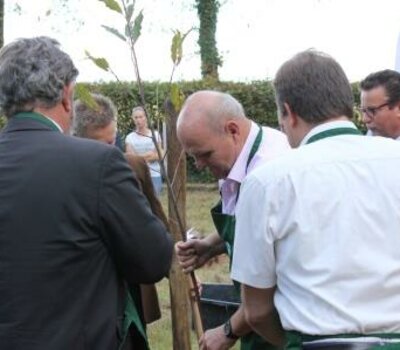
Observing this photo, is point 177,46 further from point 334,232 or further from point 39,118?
point 334,232

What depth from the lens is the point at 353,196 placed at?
Answer: 2256mm

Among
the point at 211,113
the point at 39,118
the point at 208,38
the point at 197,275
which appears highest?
the point at 39,118

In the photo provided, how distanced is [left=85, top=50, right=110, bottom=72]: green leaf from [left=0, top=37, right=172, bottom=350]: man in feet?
1.65

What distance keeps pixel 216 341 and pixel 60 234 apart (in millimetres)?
910

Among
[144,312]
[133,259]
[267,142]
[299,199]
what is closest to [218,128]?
[267,142]

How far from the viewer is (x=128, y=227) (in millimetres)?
2580

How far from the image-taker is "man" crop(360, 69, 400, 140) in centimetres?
468

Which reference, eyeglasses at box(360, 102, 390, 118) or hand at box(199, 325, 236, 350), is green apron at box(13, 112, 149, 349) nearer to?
hand at box(199, 325, 236, 350)

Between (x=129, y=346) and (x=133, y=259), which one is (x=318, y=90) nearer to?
(x=133, y=259)

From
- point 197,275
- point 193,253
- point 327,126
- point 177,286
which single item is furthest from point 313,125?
point 197,275

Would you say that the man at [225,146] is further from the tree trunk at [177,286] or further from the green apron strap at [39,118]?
the tree trunk at [177,286]

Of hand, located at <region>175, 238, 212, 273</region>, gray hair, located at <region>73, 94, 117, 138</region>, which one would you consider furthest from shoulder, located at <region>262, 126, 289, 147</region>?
gray hair, located at <region>73, 94, 117, 138</region>

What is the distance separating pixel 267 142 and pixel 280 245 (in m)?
0.98

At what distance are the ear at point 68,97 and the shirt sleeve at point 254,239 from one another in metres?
0.73
